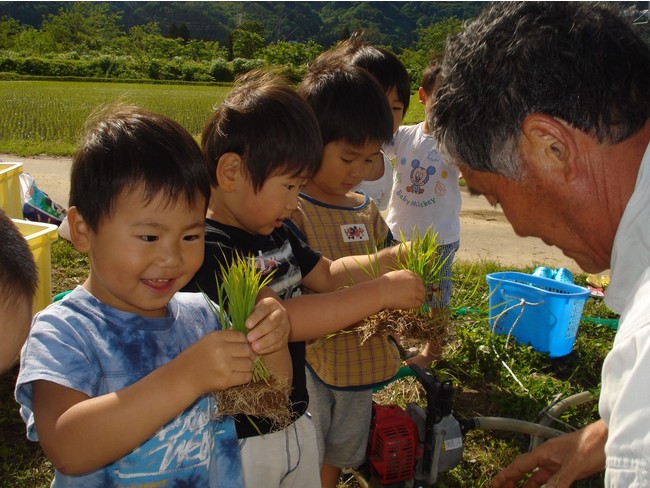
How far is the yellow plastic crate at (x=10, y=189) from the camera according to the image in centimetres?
432

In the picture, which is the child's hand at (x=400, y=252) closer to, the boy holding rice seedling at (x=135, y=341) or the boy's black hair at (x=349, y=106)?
the boy's black hair at (x=349, y=106)

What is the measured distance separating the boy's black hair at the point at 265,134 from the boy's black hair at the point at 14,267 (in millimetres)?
714

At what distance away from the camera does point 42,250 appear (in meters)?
3.42

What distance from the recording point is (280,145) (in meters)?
1.89

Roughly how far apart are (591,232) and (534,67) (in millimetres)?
495

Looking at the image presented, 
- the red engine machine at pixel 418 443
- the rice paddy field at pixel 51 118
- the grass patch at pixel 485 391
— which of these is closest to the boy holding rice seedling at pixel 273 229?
the red engine machine at pixel 418 443

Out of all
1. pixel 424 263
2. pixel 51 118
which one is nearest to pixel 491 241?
pixel 424 263

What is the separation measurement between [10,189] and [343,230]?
305 cm

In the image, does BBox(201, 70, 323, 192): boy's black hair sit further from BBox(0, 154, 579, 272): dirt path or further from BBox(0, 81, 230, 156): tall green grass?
BBox(0, 81, 230, 156): tall green grass

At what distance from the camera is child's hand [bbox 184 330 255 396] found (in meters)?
1.33

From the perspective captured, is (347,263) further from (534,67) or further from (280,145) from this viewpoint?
(534,67)

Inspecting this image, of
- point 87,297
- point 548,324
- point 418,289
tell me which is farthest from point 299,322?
point 548,324

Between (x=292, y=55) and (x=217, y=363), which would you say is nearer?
(x=217, y=363)

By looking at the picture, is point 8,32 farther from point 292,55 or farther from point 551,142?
point 551,142
